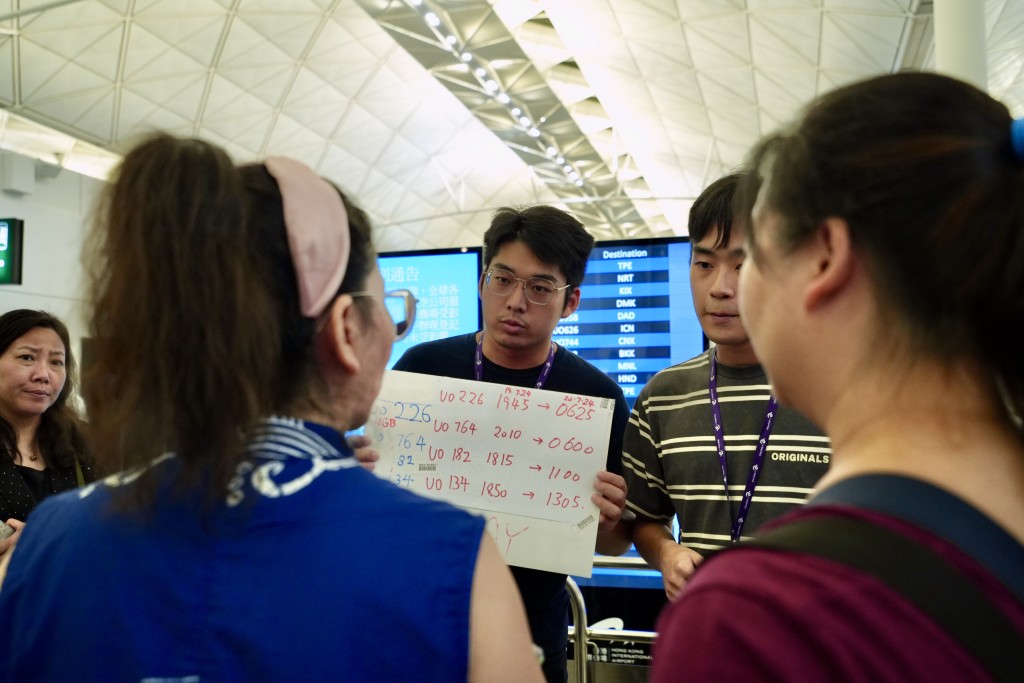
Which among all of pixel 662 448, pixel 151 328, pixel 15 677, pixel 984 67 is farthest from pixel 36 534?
pixel 984 67

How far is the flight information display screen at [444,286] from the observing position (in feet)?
16.5

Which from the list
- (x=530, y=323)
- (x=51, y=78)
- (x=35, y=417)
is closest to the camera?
(x=530, y=323)

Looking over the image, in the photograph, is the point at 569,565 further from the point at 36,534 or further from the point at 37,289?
the point at 37,289

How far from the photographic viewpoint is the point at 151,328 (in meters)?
1.04

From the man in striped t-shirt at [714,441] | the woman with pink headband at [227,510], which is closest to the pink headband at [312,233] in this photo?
the woman with pink headband at [227,510]

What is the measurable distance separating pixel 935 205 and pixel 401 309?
0.90 m

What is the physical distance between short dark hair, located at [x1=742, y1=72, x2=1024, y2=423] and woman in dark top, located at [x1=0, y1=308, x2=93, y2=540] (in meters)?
3.70

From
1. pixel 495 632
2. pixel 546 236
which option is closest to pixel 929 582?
pixel 495 632

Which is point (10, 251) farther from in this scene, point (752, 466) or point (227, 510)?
point (227, 510)

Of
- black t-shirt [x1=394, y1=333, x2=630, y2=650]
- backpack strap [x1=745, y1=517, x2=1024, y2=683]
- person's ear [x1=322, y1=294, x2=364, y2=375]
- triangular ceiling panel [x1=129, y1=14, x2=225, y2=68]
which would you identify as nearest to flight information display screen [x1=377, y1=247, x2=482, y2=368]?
black t-shirt [x1=394, y1=333, x2=630, y2=650]

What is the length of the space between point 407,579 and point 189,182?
58cm

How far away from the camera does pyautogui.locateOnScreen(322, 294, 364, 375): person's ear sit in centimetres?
119

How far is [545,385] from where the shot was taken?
9.66ft

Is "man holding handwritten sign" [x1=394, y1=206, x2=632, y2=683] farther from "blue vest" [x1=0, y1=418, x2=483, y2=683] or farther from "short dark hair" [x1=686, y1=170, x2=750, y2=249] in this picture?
"blue vest" [x1=0, y1=418, x2=483, y2=683]
